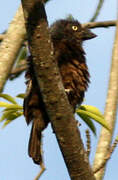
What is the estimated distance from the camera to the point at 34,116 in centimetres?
330

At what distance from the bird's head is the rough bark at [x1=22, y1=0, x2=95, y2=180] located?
141cm

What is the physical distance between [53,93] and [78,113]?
673 millimetres

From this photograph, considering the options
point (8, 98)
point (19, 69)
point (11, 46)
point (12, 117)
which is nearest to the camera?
point (8, 98)

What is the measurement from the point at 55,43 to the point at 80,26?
1.76 feet

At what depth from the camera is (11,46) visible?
3145 mm

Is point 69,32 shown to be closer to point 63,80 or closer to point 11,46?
point 63,80

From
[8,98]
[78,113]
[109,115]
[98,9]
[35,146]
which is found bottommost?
[35,146]

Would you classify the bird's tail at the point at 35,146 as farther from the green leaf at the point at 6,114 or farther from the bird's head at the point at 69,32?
the bird's head at the point at 69,32

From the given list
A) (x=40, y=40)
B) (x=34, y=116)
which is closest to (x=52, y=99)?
(x=40, y=40)

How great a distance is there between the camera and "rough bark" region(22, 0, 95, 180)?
2.10 meters

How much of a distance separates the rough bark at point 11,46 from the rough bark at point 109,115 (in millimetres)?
716

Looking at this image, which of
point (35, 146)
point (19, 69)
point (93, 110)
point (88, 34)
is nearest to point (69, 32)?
point (88, 34)

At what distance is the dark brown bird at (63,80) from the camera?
3.21 meters

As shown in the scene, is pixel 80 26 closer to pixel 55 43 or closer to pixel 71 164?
pixel 55 43
